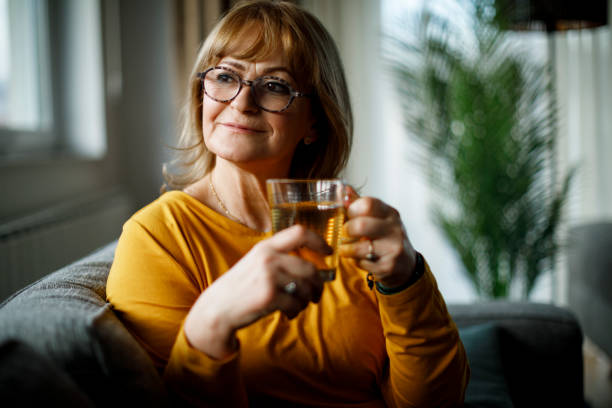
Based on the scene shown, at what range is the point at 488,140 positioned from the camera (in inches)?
118

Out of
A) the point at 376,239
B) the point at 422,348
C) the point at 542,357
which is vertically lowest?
the point at 542,357

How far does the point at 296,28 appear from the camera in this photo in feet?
3.81

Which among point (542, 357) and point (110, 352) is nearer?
point (110, 352)

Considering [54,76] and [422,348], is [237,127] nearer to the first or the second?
[422,348]

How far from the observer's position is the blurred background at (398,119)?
2387 millimetres

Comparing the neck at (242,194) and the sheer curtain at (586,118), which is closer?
the neck at (242,194)

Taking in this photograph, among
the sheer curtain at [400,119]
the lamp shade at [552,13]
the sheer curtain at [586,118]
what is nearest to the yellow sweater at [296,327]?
the lamp shade at [552,13]

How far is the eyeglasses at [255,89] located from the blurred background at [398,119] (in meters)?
1.01

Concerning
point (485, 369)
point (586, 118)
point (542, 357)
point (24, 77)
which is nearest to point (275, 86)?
point (485, 369)

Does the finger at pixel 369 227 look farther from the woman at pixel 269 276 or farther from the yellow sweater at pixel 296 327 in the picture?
the yellow sweater at pixel 296 327

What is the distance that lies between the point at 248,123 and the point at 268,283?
0.51 meters

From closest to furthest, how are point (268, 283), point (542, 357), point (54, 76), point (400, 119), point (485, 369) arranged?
point (268, 283) < point (485, 369) < point (542, 357) < point (54, 76) < point (400, 119)

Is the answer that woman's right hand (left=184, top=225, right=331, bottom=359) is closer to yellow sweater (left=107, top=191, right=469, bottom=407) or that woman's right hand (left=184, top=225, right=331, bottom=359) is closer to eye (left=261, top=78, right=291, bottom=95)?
yellow sweater (left=107, top=191, right=469, bottom=407)

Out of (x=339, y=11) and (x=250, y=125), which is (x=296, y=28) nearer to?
(x=250, y=125)
